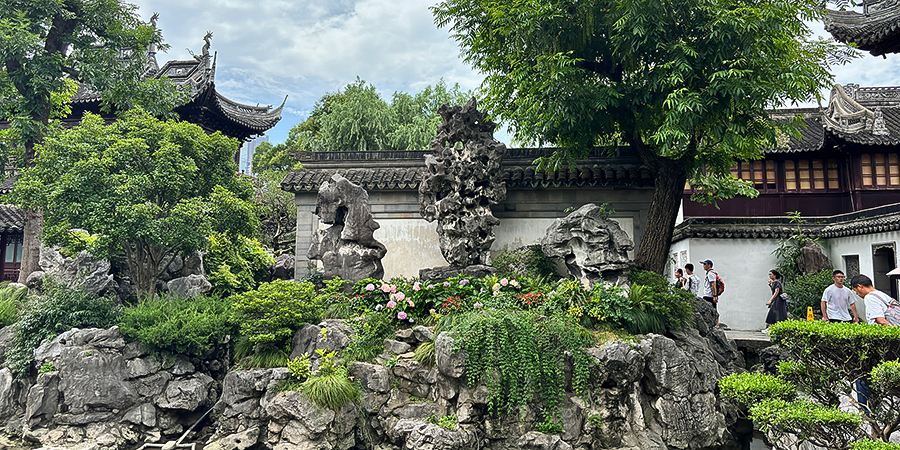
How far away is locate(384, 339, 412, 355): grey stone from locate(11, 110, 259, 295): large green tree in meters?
3.93

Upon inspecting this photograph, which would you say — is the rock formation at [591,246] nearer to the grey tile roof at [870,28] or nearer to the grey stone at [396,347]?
the grey stone at [396,347]

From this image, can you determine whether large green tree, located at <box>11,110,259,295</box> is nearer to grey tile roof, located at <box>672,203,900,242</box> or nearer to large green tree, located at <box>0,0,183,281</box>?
large green tree, located at <box>0,0,183,281</box>

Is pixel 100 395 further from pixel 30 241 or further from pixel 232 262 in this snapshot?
pixel 30 241

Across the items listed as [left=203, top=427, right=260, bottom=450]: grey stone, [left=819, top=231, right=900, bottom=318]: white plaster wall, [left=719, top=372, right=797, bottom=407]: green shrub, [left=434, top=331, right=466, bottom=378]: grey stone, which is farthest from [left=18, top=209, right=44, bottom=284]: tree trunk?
[left=819, top=231, right=900, bottom=318]: white plaster wall

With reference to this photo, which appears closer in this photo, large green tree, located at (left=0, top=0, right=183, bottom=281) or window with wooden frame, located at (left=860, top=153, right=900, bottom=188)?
large green tree, located at (left=0, top=0, right=183, bottom=281)

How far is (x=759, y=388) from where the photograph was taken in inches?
179

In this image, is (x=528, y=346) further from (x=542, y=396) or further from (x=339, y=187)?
(x=339, y=187)

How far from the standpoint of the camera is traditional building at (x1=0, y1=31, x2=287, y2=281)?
617 inches

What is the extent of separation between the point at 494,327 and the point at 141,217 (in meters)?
6.20

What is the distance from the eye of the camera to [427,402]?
271 inches

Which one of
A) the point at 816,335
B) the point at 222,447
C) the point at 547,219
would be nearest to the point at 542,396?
the point at 816,335

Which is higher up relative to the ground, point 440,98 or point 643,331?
point 440,98

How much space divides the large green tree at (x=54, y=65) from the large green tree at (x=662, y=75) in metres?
7.94

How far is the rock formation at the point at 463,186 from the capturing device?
9680mm
